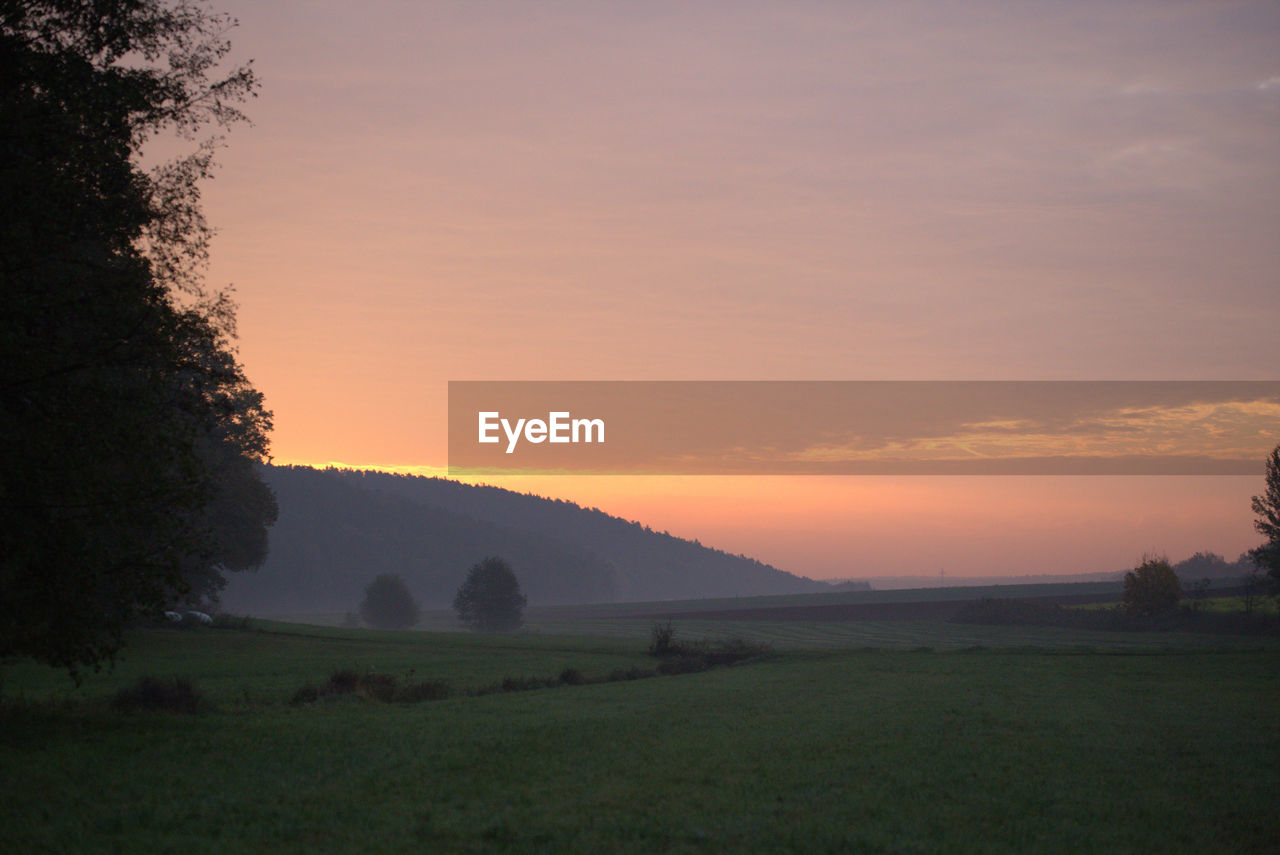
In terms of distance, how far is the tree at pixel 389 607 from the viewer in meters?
128

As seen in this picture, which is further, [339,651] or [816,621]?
[816,621]

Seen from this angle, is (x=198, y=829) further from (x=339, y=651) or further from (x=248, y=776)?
(x=339, y=651)

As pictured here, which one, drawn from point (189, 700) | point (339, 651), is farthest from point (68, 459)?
point (339, 651)

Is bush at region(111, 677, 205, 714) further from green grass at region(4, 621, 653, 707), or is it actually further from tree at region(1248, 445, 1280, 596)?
tree at region(1248, 445, 1280, 596)

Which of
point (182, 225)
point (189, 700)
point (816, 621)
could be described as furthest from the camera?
point (816, 621)

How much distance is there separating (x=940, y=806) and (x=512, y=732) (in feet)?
36.5

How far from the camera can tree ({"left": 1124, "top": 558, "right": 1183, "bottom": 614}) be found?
314 ft

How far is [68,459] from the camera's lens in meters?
15.9

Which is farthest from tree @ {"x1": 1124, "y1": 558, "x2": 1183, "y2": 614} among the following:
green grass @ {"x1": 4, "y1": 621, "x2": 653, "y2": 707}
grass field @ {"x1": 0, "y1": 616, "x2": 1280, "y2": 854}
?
grass field @ {"x1": 0, "y1": 616, "x2": 1280, "y2": 854}

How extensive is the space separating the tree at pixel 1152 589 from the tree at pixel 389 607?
91.2m

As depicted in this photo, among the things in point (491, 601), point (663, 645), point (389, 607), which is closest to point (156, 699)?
point (663, 645)

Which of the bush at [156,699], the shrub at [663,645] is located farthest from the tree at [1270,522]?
the bush at [156,699]

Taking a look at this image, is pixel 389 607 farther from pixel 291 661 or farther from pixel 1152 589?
pixel 1152 589

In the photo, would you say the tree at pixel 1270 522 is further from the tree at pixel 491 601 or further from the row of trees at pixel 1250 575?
the tree at pixel 491 601
